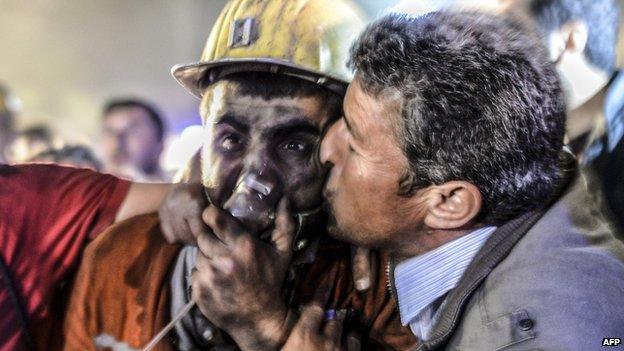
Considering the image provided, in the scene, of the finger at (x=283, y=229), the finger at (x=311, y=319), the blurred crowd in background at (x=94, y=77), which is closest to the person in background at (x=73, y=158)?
the blurred crowd in background at (x=94, y=77)

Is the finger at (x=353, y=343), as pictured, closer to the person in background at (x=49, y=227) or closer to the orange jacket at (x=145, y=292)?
the orange jacket at (x=145, y=292)

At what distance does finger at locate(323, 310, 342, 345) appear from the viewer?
127 cm

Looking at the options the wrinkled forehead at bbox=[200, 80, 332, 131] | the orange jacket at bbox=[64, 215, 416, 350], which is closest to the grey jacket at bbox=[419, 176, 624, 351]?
the orange jacket at bbox=[64, 215, 416, 350]

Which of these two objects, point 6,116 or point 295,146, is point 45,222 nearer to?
point 6,116

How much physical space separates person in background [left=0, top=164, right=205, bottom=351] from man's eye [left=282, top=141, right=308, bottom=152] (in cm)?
20

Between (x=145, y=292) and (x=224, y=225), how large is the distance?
0.71 feet

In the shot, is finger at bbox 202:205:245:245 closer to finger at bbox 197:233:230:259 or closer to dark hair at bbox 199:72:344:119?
finger at bbox 197:233:230:259

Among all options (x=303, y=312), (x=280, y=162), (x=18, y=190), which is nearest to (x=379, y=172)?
(x=280, y=162)

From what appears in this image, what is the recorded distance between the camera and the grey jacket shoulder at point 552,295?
3.51 feet

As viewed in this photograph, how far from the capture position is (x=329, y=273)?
1.31m

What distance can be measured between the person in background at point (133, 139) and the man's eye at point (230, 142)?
152 millimetres

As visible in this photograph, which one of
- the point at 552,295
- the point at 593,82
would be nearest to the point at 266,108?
the point at 552,295

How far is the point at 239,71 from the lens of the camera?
1240mm

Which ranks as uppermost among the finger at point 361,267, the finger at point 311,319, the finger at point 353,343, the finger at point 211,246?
the finger at point 211,246
